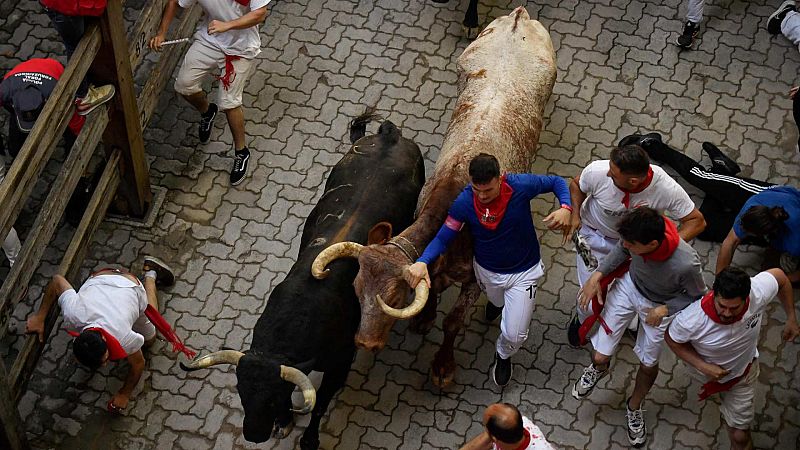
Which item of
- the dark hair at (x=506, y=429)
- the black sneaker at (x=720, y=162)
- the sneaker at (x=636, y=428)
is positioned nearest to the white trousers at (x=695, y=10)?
the black sneaker at (x=720, y=162)

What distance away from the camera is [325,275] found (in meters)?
7.66

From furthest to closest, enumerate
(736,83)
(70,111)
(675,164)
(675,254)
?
(736,83) < (675,164) < (70,111) < (675,254)

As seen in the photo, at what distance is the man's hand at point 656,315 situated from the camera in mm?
7473

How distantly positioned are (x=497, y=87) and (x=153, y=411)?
3888mm

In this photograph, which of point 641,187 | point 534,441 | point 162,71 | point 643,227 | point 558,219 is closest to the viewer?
point 534,441

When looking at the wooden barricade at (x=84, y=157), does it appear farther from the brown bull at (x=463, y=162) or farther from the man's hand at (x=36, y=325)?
the brown bull at (x=463, y=162)

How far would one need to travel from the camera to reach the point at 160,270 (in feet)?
29.8

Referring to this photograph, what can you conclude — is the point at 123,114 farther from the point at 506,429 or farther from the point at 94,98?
the point at 506,429

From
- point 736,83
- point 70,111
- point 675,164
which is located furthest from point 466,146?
point 736,83

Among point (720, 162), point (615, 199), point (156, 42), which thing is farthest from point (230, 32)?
point (720, 162)

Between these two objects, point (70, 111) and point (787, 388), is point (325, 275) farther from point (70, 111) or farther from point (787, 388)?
point (787, 388)

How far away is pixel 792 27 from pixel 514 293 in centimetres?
501

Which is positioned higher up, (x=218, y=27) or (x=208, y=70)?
(x=218, y=27)

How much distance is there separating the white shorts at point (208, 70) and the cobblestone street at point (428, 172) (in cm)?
72
